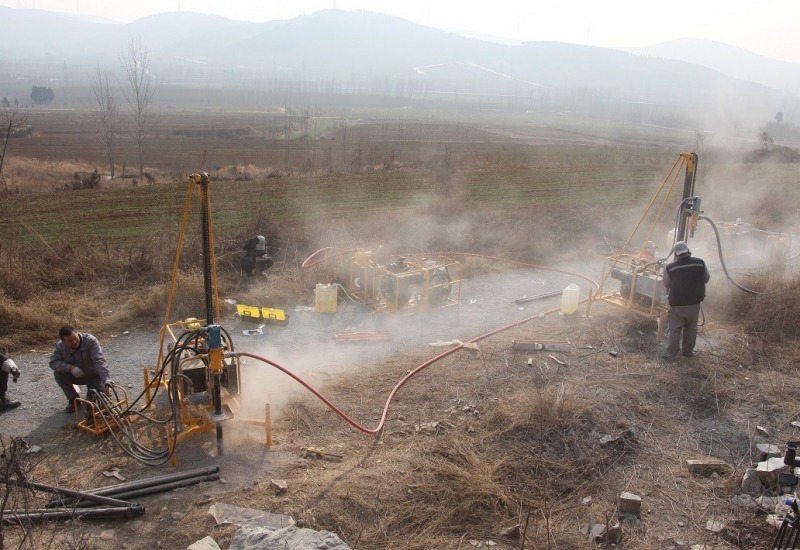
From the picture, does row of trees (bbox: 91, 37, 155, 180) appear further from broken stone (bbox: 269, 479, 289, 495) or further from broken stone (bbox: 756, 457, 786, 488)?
broken stone (bbox: 756, 457, 786, 488)

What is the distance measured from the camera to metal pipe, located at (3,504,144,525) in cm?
508

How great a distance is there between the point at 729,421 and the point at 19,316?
10622 mm

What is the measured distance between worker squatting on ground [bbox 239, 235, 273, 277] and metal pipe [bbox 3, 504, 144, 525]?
7.26m

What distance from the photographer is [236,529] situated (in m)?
5.14

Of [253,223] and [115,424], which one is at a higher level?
[253,223]

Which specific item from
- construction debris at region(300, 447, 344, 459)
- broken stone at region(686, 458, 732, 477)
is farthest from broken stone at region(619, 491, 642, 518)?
construction debris at region(300, 447, 344, 459)

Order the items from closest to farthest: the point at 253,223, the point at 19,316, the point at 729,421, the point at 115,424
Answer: the point at 115,424
the point at 729,421
the point at 19,316
the point at 253,223

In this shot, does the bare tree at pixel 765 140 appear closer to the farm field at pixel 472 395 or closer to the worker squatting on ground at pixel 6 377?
the farm field at pixel 472 395

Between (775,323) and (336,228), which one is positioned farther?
(336,228)

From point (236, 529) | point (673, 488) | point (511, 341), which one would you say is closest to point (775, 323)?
point (511, 341)

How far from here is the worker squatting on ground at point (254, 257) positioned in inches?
479

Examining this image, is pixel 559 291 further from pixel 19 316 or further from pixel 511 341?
pixel 19 316

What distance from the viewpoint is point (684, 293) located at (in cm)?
862

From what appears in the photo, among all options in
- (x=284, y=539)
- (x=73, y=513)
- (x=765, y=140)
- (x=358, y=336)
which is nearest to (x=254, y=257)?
(x=358, y=336)
